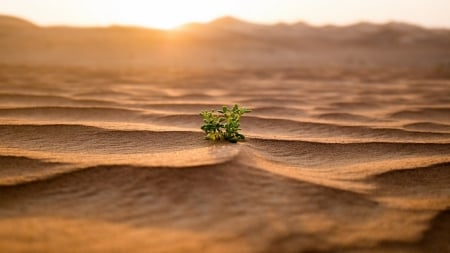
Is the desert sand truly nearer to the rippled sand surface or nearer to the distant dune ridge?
the rippled sand surface

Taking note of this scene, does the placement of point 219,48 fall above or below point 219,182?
above

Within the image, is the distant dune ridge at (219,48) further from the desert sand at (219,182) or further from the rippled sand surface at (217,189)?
the rippled sand surface at (217,189)

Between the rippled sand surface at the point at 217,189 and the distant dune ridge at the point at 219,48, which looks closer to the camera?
the rippled sand surface at the point at 217,189

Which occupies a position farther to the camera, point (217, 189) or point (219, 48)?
point (219, 48)

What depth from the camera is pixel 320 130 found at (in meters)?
3.00

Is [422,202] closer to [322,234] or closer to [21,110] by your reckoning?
[322,234]

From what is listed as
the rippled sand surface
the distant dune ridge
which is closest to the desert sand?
the rippled sand surface

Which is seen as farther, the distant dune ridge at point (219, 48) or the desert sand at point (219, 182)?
the distant dune ridge at point (219, 48)

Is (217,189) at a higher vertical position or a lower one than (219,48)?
lower

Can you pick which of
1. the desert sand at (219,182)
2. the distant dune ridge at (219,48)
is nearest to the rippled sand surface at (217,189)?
the desert sand at (219,182)

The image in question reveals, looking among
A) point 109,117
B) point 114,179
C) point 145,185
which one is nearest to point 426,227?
point 145,185

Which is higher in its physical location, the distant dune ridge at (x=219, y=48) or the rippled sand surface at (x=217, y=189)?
the distant dune ridge at (x=219, y=48)

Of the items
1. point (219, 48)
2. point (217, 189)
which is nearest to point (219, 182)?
point (217, 189)

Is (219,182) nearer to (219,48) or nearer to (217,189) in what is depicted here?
(217,189)
